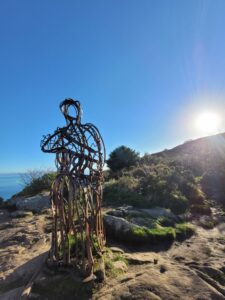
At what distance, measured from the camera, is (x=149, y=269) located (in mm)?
3150

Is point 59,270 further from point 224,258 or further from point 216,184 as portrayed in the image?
point 216,184

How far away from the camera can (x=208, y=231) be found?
5.88 m


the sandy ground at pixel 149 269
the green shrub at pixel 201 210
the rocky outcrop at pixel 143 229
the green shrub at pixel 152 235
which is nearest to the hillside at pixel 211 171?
the green shrub at pixel 201 210

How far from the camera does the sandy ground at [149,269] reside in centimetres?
265


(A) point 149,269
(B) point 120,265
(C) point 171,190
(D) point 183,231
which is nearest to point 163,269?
(A) point 149,269

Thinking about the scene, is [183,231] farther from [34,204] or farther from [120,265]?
[34,204]

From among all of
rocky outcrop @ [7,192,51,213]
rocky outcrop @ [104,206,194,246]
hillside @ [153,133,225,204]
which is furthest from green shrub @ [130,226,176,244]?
hillside @ [153,133,225,204]

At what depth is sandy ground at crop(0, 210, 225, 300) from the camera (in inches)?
104

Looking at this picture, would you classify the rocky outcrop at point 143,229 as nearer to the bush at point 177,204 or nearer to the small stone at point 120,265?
the small stone at point 120,265

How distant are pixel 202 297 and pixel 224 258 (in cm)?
164

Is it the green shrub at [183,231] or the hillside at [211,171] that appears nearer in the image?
the green shrub at [183,231]

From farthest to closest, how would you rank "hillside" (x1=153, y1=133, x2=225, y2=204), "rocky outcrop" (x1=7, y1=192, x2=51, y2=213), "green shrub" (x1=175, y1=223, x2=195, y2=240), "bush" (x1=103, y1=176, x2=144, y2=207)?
1. "hillside" (x1=153, y1=133, x2=225, y2=204)
2. "rocky outcrop" (x1=7, y1=192, x2=51, y2=213)
3. "bush" (x1=103, y1=176, x2=144, y2=207)
4. "green shrub" (x1=175, y1=223, x2=195, y2=240)

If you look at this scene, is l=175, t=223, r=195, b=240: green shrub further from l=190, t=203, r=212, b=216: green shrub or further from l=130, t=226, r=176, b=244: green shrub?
l=190, t=203, r=212, b=216: green shrub

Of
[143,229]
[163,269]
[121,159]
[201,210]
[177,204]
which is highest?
[121,159]
